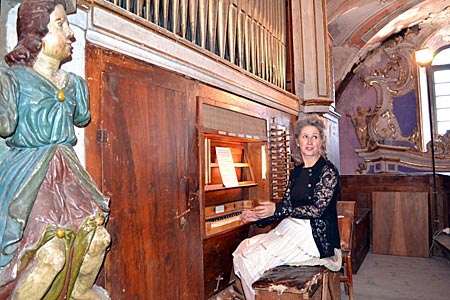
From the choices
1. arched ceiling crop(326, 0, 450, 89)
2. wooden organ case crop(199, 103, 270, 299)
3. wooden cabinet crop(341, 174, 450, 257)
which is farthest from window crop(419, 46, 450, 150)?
wooden organ case crop(199, 103, 270, 299)

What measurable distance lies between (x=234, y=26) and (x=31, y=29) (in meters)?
2.19

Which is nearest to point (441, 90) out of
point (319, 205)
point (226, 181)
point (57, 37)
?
point (226, 181)

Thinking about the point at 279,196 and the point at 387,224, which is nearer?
the point at 279,196

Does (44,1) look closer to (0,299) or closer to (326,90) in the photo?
(0,299)

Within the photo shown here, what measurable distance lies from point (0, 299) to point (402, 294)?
382 cm

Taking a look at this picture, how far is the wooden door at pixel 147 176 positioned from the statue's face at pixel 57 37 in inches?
16.2

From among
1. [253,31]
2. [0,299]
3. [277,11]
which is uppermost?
[277,11]

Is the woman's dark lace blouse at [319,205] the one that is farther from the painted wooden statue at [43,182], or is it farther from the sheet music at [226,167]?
the painted wooden statue at [43,182]

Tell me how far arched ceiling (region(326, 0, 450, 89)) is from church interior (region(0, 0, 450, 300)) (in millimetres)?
599

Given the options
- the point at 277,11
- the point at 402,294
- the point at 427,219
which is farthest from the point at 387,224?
the point at 277,11

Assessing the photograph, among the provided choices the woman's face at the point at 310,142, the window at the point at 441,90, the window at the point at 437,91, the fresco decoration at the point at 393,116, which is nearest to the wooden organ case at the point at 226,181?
the woman's face at the point at 310,142

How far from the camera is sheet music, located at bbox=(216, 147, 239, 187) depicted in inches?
133

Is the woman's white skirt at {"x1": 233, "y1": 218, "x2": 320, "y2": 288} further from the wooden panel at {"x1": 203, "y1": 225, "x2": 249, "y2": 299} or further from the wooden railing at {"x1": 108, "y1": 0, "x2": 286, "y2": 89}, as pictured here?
the wooden railing at {"x1": 108, "y1": 0, "x2": 286, "y2": 89}

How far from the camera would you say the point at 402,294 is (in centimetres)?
404
